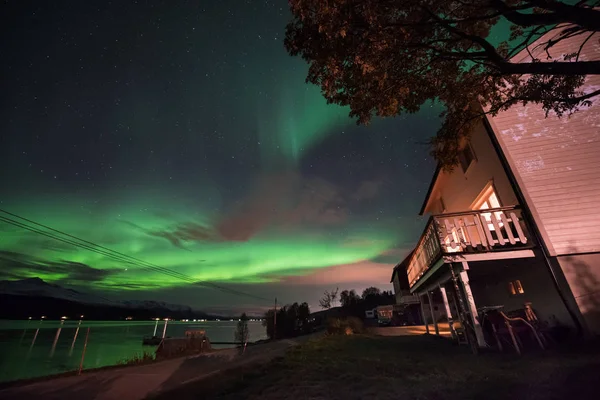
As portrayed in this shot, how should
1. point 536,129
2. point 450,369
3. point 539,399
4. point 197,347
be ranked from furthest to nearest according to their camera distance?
point 197,347
point 536,129
point 450,369
point 539,399

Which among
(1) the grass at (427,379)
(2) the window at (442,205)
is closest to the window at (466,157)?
(2) the window at (442,205)

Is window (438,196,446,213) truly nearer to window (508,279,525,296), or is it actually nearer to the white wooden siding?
window (508,279,525,296)

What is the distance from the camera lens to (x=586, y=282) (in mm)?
6648

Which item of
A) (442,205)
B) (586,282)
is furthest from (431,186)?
(586,282)

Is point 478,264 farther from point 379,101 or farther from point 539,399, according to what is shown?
point 379,101

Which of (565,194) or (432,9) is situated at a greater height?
(432,9)

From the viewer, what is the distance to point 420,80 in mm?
7211

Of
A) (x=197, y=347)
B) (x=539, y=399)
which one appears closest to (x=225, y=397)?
(x=539, y=399)

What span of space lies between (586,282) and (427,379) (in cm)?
545

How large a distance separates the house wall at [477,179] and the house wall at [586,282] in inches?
81.4

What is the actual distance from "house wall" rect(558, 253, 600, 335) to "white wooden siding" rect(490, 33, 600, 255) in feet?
0.80

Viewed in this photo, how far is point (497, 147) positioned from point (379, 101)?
4.75m

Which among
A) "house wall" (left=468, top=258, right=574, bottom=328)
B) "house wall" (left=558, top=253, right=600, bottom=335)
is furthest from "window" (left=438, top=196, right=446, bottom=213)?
"house wall" (left=558, top=253, right=600, bottom=335)

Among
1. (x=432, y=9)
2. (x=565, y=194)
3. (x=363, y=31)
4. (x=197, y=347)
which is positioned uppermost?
(x=432, y=9)
